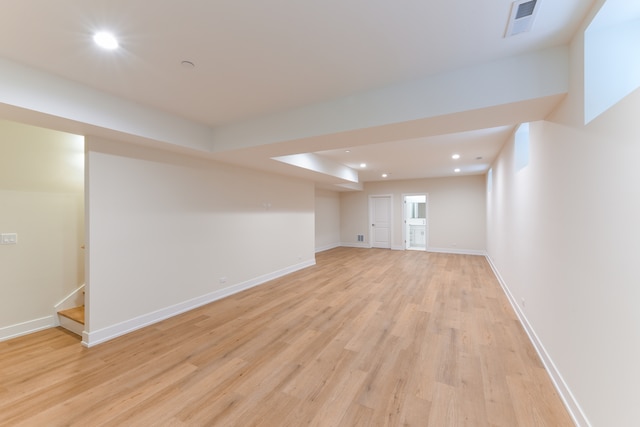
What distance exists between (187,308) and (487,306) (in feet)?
13.9

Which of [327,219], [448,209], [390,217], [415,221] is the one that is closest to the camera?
[448,209]

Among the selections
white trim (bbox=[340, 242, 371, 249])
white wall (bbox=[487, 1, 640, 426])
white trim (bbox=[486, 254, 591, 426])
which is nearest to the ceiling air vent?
white wall (bbox=[487, 1, 640, 426])

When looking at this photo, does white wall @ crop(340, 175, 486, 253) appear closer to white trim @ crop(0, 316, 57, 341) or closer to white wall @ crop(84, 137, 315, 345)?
white wall @ crop(84, 137, 315, 345)

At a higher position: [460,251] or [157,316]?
[460,251]

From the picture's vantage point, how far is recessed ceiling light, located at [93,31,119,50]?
1.64m

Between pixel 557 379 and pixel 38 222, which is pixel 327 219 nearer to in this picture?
pixel 38 222

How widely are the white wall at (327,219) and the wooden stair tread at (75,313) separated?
602 centimetres

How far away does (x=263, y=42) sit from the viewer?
1738 mm

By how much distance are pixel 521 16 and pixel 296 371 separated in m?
2.97

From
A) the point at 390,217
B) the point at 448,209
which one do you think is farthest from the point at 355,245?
the point at 448,209

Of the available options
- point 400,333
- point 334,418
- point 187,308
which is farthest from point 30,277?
point 400,333

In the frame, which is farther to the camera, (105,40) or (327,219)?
(327,219)

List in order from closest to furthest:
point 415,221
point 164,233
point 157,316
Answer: point 157,316
point 164,233
point 415,221

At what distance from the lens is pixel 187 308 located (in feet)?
11.9
